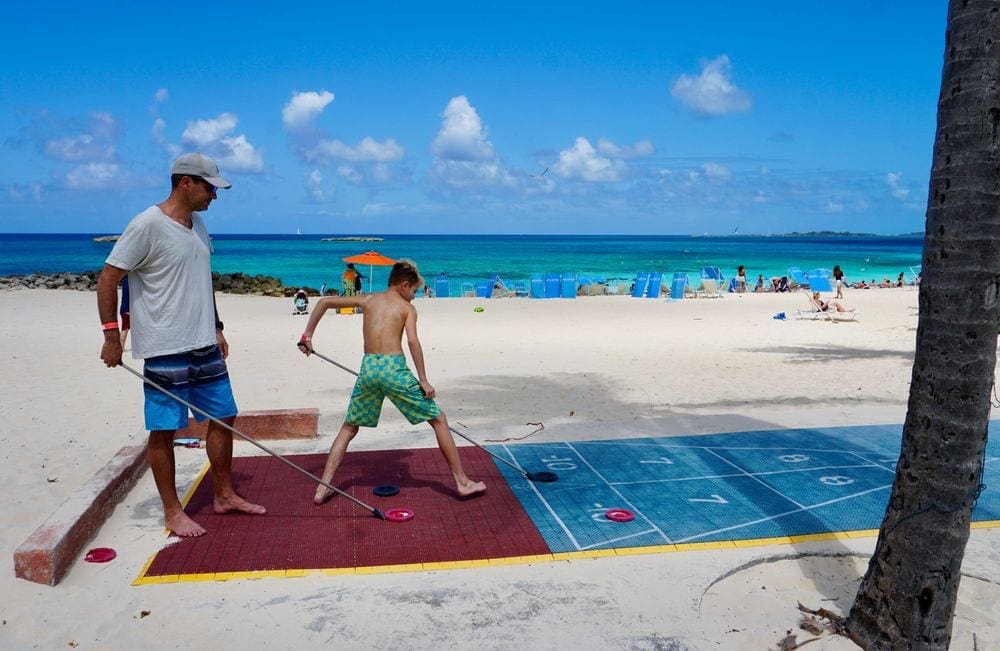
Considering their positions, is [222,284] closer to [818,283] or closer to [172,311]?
[818,283]

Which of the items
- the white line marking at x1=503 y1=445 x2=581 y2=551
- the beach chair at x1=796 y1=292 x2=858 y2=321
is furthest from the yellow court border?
the beach chair at x1=796 y1=292 x2=858 y2=321

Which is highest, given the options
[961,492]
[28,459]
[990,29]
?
[990,29]

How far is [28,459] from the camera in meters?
6.54

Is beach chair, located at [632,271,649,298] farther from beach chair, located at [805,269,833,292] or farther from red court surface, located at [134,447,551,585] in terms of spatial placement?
red court surface, located at [134,447,551,585]

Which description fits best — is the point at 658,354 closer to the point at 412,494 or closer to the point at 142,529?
the point at 412,494

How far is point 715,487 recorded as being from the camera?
5785 millimetres

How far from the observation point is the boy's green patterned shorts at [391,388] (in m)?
5.05

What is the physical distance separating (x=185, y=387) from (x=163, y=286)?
0.62 m

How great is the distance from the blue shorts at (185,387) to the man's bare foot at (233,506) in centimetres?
65

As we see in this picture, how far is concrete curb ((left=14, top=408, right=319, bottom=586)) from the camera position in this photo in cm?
408

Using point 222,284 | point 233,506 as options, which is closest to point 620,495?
point 233,506

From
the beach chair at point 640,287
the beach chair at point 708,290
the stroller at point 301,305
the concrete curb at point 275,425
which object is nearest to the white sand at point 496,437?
the concrete curb at point 275,425

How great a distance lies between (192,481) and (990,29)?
560 centimetres

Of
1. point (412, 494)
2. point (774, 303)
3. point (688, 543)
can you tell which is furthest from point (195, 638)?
point (774, 303)
